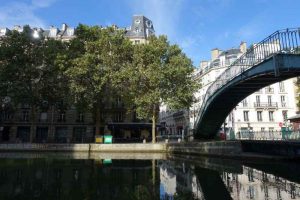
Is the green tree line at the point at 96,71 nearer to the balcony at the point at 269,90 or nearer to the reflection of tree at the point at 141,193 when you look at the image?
the reflection of tree at the point at 141,193

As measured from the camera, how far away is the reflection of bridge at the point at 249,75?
48.5 feet

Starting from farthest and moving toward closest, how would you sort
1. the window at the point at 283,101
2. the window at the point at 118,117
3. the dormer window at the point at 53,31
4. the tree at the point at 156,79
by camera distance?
the dormer window at the point at 53,31, the window at the point at 283,101, the window at the point at 118,117, the tree at the point at 156,79

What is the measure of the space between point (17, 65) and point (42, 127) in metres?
14.0

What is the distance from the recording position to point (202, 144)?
26.7m

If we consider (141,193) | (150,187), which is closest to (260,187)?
(150,187)

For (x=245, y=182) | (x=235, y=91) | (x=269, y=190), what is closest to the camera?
(x=269, y=190)

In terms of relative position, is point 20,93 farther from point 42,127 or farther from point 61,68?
point 42,127

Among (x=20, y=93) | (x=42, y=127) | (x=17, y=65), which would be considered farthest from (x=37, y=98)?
(x=42, y=127)

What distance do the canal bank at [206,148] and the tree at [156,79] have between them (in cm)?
258

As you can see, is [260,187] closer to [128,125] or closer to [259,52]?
[259,52]

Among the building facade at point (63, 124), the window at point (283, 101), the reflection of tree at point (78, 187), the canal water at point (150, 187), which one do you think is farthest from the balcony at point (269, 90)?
the reflection of tree at point (78, 187)

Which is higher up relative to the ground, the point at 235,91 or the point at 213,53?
the point at 213,53

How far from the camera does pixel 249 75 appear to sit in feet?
59.6

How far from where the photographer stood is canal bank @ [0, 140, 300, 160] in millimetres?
20094
